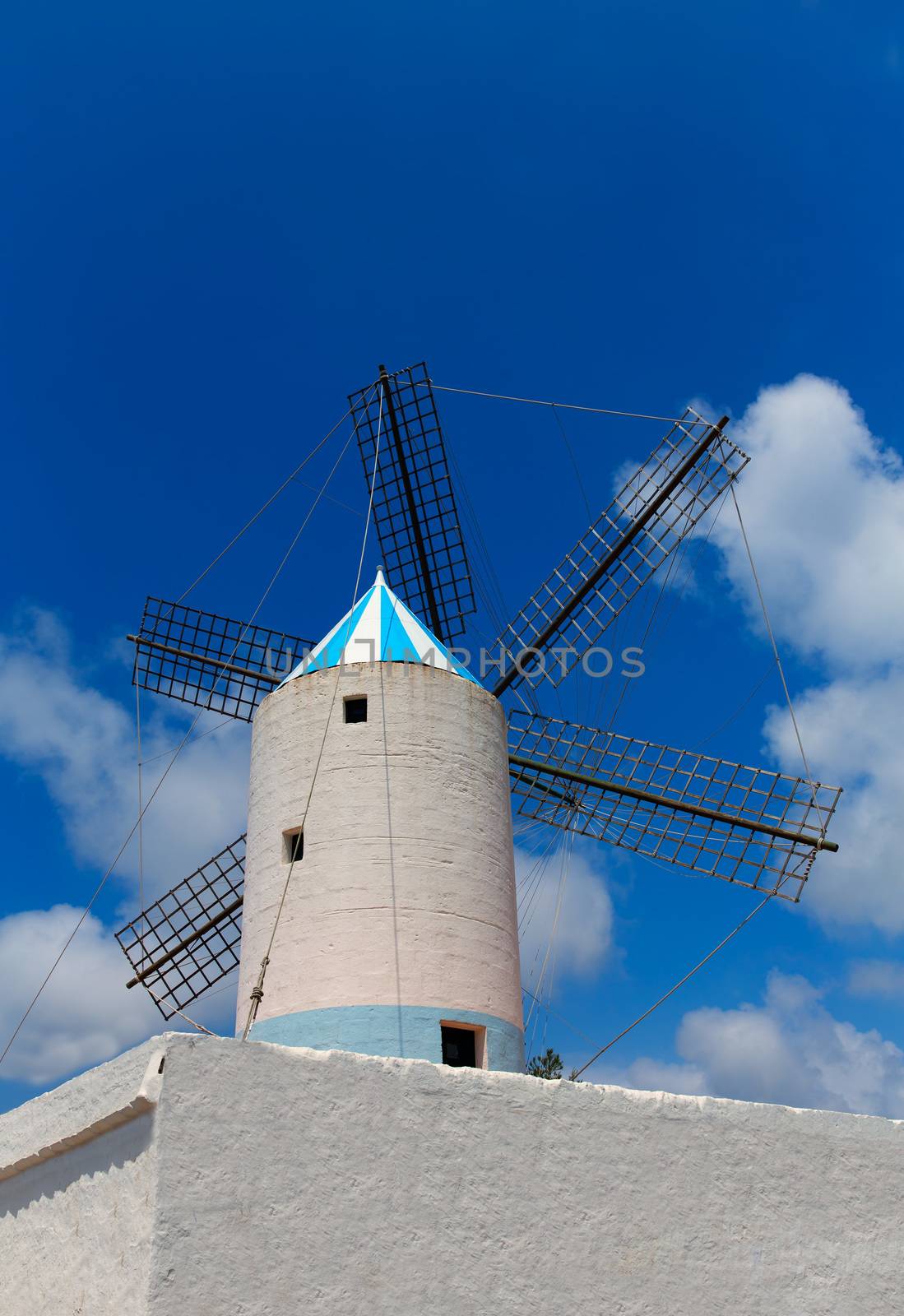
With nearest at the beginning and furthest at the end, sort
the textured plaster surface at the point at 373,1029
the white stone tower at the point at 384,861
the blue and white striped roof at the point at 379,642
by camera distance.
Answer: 1. the textured plaster surface at the point at 373,1029
2. the white stone tower at the point at 384,861
3. the blue and white striped roof at the point at 379,642

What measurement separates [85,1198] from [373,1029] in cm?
253

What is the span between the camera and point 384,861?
8.77 metres

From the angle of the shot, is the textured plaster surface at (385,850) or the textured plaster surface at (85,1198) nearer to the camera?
the textured plaster surface at (85,1198)

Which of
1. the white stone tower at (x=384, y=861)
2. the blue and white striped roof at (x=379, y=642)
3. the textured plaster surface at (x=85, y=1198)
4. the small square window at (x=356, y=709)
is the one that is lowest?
the textured plaster surface at (x=85, y=1198)

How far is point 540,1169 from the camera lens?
6.41 meters

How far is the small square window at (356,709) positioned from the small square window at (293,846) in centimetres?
103

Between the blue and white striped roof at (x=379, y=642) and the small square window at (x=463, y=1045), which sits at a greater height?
the blue and white striped roof at (x=379, y=642)

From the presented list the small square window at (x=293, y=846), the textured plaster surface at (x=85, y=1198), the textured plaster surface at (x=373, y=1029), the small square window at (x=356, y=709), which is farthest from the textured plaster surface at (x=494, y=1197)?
the small square window at (x=356, y=709)

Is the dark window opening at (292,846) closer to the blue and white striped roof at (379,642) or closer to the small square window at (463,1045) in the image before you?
the blue and white striped roof at (379,642)

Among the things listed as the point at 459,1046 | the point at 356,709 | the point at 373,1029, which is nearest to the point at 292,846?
the point at 356,709

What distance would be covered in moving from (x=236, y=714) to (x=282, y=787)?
3.90 metres

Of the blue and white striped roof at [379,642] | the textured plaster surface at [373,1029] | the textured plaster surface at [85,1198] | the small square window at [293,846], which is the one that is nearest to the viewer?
the textured plaster surface at [85,1198]

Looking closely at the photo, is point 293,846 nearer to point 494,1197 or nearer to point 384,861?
point 384,861

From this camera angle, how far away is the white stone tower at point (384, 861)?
8336mm
